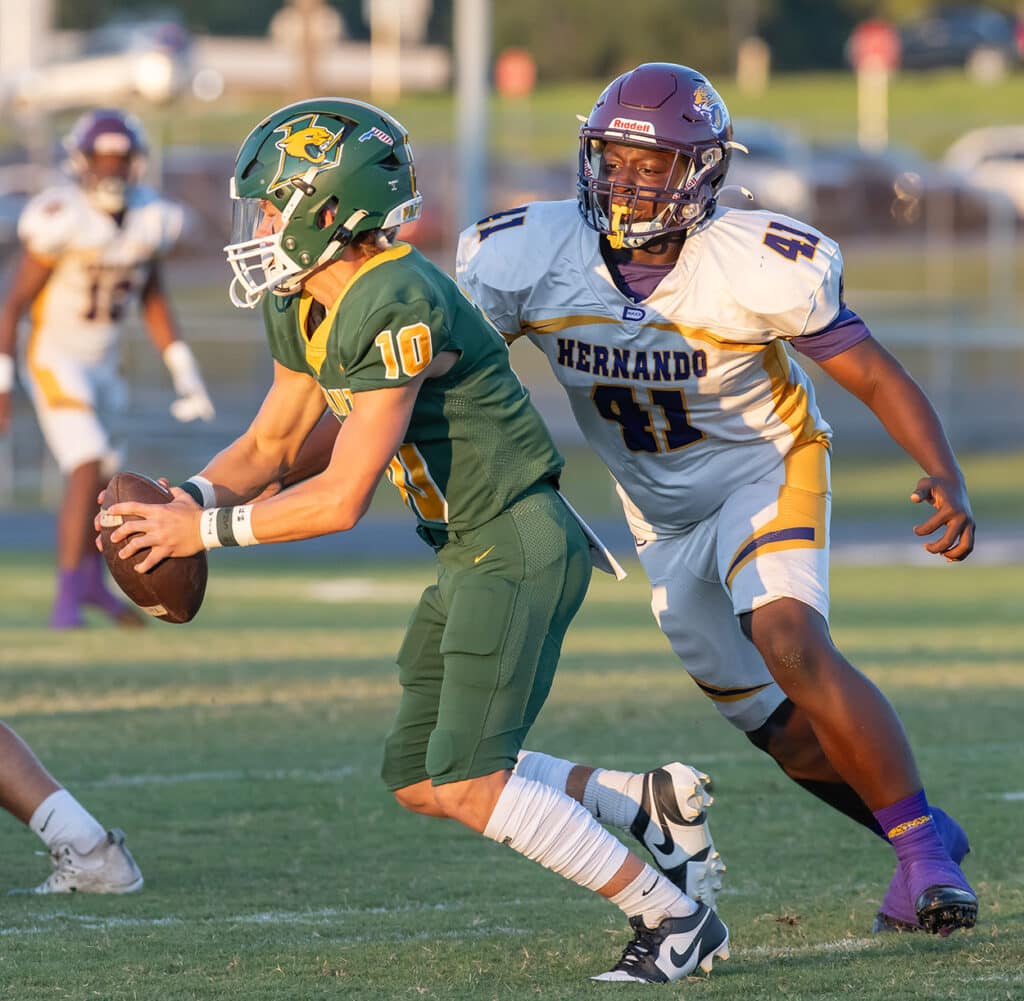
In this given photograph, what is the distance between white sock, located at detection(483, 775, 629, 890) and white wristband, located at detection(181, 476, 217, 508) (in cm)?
93

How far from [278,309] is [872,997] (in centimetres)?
185

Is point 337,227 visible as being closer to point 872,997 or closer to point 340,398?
point 340,398

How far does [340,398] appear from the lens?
420cm

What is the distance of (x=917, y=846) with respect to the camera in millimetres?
4465

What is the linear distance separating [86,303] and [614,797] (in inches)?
242

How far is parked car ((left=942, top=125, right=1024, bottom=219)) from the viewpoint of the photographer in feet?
104

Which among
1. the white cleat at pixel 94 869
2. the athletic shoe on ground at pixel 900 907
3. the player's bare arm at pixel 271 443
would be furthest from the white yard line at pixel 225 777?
the athletic shoe on ground at pixel 900 907

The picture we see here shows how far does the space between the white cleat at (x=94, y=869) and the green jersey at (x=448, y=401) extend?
118 cm

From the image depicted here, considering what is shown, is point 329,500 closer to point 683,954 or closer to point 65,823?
point 683,954

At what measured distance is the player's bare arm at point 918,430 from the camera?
177 inches

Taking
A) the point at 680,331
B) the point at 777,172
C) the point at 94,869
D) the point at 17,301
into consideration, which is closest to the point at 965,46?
the point at 777,172

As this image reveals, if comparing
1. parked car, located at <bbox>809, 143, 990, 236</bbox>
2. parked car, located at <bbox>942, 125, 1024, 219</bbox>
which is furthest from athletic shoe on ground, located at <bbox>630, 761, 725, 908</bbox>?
parked car, located at <bbox>942, 125, 1024, 219</bbox>

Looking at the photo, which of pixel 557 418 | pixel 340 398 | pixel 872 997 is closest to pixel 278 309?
pixel 340 398

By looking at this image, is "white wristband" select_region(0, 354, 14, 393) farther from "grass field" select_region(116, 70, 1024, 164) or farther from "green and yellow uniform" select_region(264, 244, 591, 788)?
"grass field" select_region(116, 70, 1024, 164)
